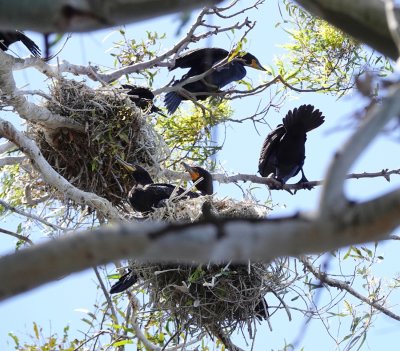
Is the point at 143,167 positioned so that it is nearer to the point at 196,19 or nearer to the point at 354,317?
the point at 196,19

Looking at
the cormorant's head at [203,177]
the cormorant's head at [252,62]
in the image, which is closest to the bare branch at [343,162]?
the cormorant's head at [203,177]

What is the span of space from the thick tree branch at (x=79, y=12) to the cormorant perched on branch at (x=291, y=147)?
228 inches

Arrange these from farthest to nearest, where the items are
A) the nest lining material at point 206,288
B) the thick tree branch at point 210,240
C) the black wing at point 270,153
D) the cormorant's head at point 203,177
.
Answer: the black wing at point 270,153, the cormorant's head at point 203,177, the nest lining material at point 206,288, the thick tree branch at point 210,240

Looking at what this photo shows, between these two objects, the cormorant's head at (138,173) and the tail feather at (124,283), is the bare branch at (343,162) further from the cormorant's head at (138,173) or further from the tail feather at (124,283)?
the cormorant's head at (138,173)

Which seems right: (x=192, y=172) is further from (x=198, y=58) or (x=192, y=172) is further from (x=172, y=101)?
(x=198, y=58)

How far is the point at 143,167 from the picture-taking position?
6.91 meters

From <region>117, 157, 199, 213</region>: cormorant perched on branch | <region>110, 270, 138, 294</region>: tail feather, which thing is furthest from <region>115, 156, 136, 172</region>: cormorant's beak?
<region>110, 270, 138, 294</region>: tail feather

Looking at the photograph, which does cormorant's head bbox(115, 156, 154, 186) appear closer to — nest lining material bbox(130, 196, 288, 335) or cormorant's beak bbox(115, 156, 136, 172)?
cormorant's beak bbox(115, 156, 136, 172)

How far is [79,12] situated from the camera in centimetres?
177

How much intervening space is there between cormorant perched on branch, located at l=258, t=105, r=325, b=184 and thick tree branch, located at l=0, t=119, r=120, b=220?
2.66 m

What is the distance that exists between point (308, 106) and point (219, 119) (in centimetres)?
90

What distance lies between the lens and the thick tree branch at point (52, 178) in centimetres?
513

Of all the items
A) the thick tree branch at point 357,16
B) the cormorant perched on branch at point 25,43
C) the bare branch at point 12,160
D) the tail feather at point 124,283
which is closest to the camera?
the thick tree branch at point 357,16

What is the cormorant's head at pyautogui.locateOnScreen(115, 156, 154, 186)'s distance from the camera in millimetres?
6461
